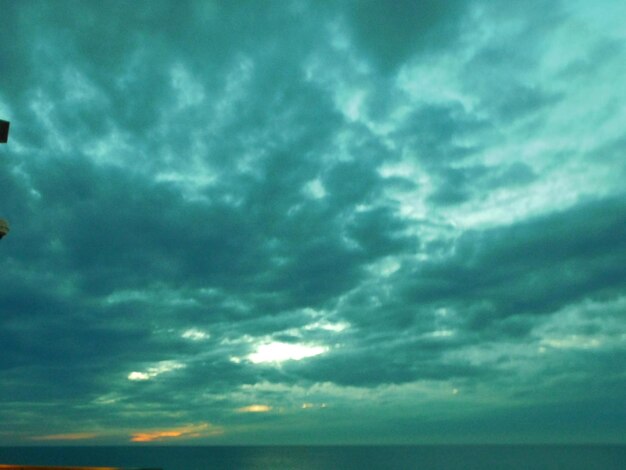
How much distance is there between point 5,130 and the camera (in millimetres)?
11617

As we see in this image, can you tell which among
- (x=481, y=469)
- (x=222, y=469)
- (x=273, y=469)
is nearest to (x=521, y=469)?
(x=481, y=469)

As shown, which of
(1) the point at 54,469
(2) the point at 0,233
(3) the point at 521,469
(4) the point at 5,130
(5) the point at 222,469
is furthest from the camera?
(5) the point at 222,469

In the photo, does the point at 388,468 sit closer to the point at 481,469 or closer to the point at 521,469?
the point at 481,469

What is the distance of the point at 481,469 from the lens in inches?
6959

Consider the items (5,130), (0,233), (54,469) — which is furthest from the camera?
(54,469)

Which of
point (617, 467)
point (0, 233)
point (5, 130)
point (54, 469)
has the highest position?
point (5, 130)

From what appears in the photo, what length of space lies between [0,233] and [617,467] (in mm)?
234880

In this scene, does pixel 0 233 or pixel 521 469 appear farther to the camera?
pixel 521 469

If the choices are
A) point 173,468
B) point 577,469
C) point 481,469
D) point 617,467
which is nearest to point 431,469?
point 481,469

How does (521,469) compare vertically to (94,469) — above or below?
below

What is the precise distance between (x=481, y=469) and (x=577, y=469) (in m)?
31.8

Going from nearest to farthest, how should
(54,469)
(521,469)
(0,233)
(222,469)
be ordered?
(0,233), (54,469), (521,469), (222,469)

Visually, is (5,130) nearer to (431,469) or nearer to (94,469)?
(94,469)

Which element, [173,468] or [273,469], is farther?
[173,468]
